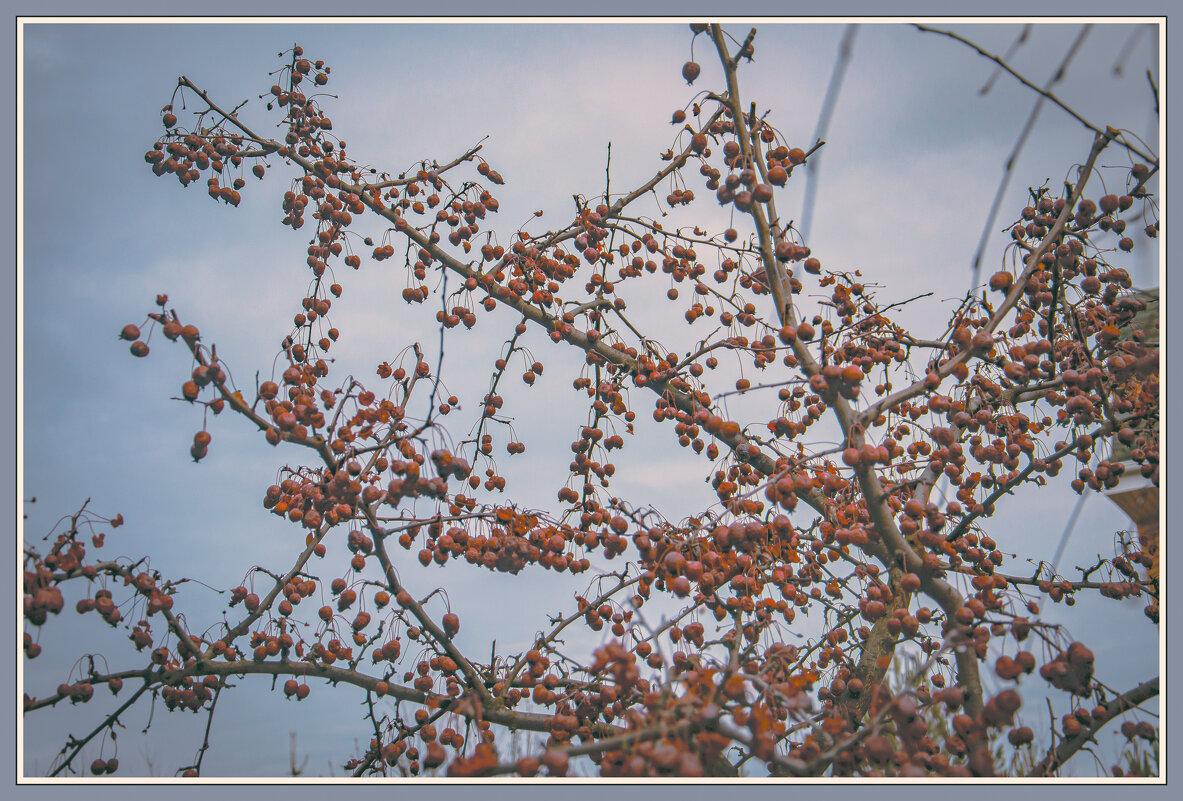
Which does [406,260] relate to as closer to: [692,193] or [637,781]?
[692,193]

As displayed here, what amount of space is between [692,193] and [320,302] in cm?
210

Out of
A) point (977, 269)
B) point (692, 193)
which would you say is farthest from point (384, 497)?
point (692, 193)

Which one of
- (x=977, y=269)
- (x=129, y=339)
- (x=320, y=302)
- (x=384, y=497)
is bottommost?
(x=384, y=497)

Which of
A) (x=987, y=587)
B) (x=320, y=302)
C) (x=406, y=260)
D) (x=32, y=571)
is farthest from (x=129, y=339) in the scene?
(x=987, y=587)

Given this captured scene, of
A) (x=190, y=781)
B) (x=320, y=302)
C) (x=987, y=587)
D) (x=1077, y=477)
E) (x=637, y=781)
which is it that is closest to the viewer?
(x=637, y=781)

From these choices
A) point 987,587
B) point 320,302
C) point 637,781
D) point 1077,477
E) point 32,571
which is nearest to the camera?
point 637,781

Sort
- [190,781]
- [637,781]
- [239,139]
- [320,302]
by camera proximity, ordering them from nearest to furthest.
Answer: [637,781] → [190,781] → [320,302] → [239,139]

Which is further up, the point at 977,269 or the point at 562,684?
the point at 977,269

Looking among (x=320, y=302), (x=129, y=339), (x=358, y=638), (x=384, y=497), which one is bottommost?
(x=358, y=638)

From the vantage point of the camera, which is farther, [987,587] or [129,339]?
[987,587]

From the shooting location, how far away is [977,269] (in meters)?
2.15

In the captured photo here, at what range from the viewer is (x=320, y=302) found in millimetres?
4168

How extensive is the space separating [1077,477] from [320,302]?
385 centimetres

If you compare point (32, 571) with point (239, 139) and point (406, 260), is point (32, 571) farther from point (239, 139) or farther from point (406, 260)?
point (239, 139)
